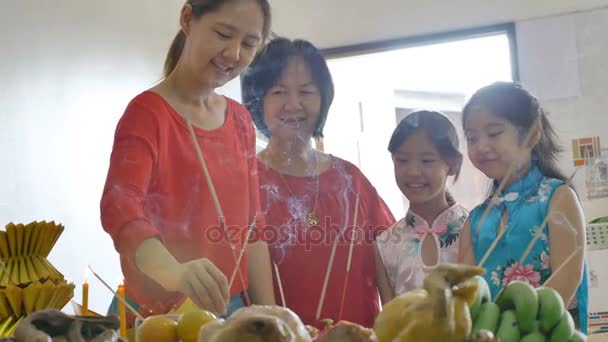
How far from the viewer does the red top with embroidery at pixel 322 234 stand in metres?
0.59

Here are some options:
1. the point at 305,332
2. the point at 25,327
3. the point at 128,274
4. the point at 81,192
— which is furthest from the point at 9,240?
the point at 81,192

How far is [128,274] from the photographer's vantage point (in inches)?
21.7

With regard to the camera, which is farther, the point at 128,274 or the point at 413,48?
the point at 413,48

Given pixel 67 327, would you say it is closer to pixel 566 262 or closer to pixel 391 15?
pixel 566 262

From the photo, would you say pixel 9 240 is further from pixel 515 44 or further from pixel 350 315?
pixel 515 44

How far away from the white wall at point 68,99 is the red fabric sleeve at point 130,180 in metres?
0.17

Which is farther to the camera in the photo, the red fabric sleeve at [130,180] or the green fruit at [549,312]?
the red fabric sleeve at [130,180]

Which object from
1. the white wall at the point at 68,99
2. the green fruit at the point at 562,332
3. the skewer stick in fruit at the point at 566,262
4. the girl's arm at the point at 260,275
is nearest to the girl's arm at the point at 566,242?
the skewer stick in fruit at the point at 566,262

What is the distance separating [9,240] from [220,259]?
193 mm

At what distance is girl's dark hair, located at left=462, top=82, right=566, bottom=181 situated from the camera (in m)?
0.53

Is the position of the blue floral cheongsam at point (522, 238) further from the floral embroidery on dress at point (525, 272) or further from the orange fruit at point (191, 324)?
the orange fruit at point (191, 324)

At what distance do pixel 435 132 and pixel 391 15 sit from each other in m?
0.24

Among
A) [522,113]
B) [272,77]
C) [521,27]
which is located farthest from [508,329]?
[521,27]

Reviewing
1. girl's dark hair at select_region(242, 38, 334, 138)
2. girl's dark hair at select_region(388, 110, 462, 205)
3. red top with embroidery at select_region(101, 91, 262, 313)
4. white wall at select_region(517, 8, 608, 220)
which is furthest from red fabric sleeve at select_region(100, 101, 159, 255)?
white wall at select_region(517, 8, 608, 220)
